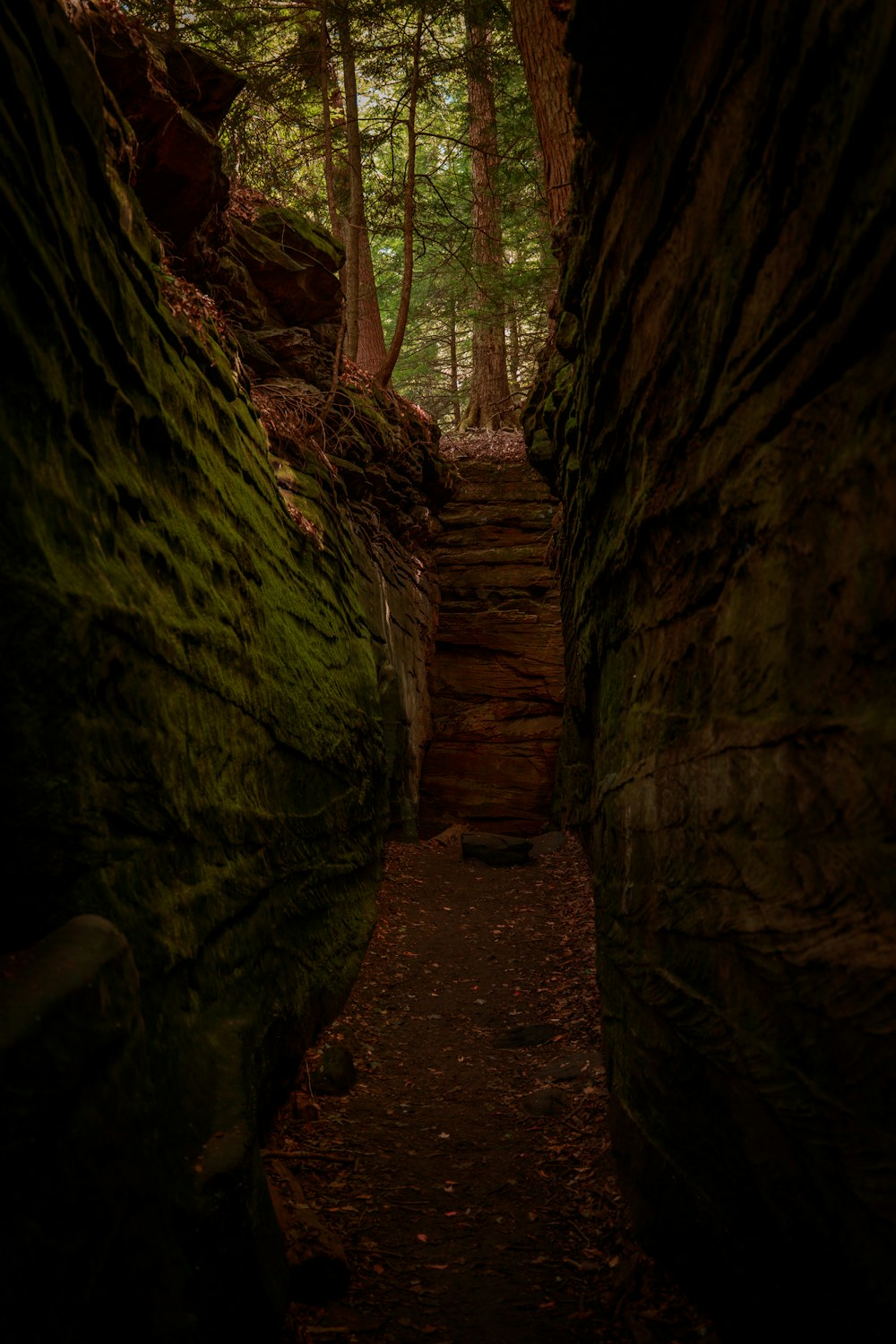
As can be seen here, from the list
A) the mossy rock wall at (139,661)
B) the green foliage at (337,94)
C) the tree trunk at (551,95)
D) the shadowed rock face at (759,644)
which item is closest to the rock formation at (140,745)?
the mossy rock wall at (139,661)

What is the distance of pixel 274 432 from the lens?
8734 millimetres

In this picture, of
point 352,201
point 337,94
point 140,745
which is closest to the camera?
point 140,745

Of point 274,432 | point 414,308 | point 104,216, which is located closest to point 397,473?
point 274,432

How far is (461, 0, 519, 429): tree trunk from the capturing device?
526 inches

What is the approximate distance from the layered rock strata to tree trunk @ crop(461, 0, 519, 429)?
400 cm

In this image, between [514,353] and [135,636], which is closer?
[135,636]

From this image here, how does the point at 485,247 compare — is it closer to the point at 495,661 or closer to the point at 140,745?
the point at 495,661

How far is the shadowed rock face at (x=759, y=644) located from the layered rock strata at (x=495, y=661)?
11174mm

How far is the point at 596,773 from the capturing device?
6375 millimetres

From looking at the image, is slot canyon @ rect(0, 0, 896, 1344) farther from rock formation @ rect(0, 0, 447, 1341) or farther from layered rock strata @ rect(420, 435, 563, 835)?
layered rock strata @ rect(420, 435, 563, 835)

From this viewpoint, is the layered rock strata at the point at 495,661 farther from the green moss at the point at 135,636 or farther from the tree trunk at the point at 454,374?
the green moss at the point at 135,636

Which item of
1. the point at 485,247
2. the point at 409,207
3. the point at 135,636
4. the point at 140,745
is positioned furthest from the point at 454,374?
the point at 140,745

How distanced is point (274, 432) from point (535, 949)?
6.40 meters

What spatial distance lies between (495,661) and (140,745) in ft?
46.4
